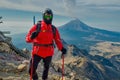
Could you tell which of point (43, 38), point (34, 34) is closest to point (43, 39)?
point (43, 38)

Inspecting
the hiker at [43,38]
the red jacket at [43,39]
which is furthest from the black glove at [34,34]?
the red jacket at [43,39]

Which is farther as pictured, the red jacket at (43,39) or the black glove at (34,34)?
the red jacket at (43,39)

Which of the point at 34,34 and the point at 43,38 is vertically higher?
the point at 34,34

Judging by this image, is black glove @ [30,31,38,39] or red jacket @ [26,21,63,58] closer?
black glove @ [30,31,38,39]

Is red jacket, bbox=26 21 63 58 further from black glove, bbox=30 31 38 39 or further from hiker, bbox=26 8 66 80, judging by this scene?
black glove, bbox=30 31 38 39

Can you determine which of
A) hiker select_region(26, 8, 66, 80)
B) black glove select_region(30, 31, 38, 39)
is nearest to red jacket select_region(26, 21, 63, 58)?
hiker select_region(26, 8, 66, 80)

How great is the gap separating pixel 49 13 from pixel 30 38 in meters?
2.06

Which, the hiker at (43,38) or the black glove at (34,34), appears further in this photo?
the hiker at (43,38)

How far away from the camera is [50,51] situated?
18906mm

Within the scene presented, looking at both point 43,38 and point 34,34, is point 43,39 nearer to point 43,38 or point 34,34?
point 43,38

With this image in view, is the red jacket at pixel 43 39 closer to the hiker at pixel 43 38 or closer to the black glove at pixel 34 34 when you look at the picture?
the hiker at pixel 43 38

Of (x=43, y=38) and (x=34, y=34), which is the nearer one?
(x=34, y=34)

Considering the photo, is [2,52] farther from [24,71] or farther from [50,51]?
[50,51]

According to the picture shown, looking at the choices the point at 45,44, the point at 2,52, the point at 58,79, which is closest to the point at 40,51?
the point at 45,44
